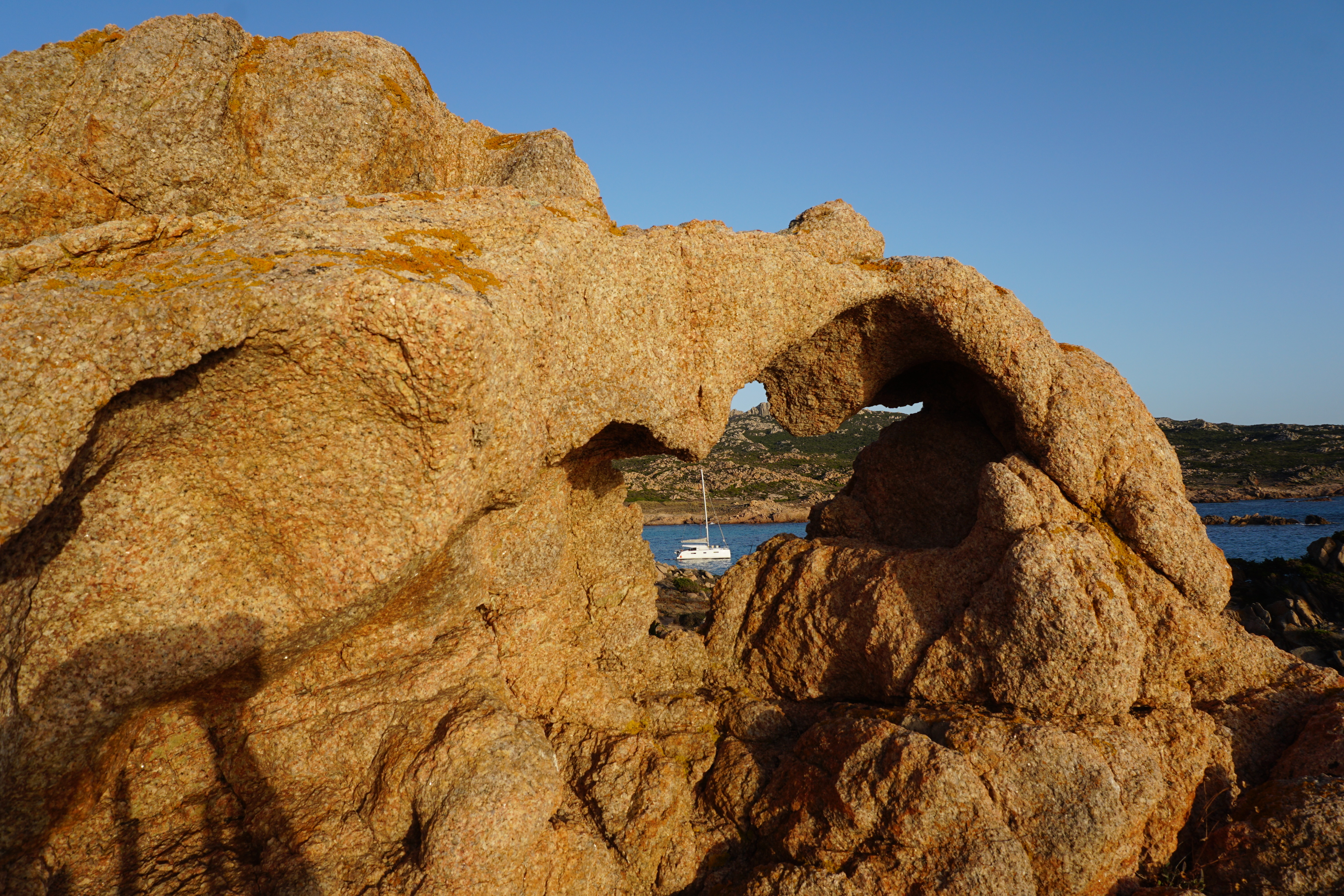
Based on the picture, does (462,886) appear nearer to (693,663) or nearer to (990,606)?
(693,663)

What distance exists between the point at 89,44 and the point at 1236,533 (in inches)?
4957

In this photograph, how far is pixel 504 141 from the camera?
14.1m

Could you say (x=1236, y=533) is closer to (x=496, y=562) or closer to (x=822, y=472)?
(x=822, y=472)

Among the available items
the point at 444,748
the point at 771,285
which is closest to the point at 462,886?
the point at 444,748

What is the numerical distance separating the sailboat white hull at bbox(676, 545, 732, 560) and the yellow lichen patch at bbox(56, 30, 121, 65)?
7356 cm

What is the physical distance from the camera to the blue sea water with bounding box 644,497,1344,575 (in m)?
82.2

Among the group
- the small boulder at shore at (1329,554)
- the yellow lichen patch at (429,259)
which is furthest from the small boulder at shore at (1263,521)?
the yellow lichen patch at (429,259)

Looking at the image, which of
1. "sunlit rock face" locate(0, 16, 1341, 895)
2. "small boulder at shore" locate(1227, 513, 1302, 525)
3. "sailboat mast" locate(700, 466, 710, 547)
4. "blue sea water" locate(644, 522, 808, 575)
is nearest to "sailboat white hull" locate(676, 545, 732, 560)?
"blue sea water" locate(644, 522, 808, 575)

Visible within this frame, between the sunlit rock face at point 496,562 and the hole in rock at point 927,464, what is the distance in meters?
0.14

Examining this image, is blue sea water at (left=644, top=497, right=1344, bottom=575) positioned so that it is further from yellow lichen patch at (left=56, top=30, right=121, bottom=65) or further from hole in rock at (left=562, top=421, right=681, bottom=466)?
yellow lichen patch at (left=56, top=30, right=121, bottom=65)

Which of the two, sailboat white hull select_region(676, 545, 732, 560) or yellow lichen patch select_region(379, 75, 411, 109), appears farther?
sailboat white hull select_region(676, 545, 732, 560)

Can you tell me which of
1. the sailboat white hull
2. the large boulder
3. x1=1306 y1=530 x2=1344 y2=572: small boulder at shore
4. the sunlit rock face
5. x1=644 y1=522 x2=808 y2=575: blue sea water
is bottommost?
x1=644 y1=522 x2=808 y2=575: blue sea water

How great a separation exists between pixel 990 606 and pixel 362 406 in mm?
8913

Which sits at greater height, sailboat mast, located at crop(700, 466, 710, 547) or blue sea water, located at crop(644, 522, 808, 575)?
sailboat mast, located at crop(700, 466, 710, 547)
